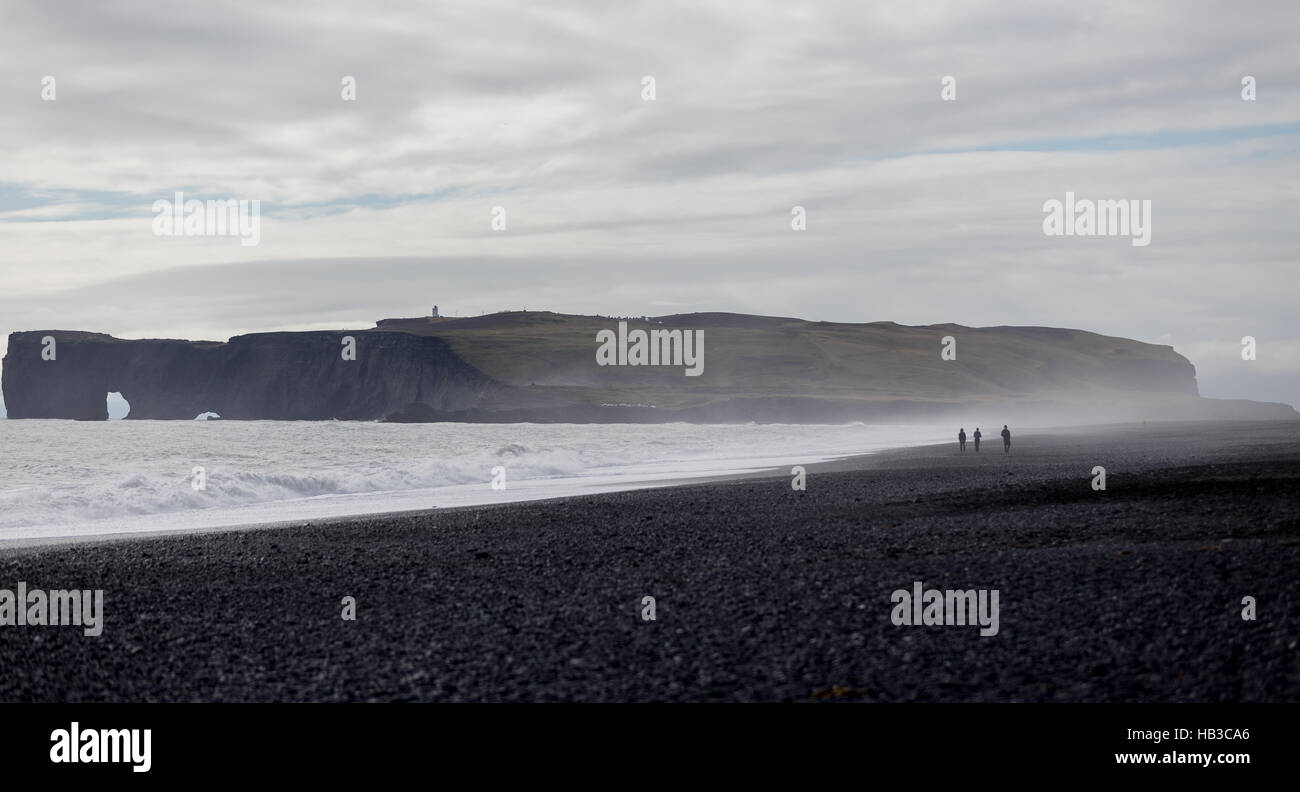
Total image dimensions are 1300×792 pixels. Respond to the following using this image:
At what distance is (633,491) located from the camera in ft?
108

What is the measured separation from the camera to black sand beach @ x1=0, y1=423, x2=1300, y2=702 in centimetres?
986

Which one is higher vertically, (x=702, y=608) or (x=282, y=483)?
(x=702, y=608)

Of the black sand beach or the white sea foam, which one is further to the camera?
the white sea foam

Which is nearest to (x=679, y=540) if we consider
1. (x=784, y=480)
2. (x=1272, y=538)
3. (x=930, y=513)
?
(x=930, y=513)

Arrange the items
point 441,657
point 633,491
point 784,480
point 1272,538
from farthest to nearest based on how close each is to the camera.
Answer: point 784,480 → point 633,491 → point 1272,538 → point 441,657

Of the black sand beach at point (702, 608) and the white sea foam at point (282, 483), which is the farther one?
the white sea foam at point (282, 483)

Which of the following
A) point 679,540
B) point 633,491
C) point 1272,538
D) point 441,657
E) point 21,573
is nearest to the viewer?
point 441,657

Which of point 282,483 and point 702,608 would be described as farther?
point 282,483

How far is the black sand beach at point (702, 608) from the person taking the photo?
9859mm

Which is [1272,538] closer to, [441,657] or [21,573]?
[441,657]

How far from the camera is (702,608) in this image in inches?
514
